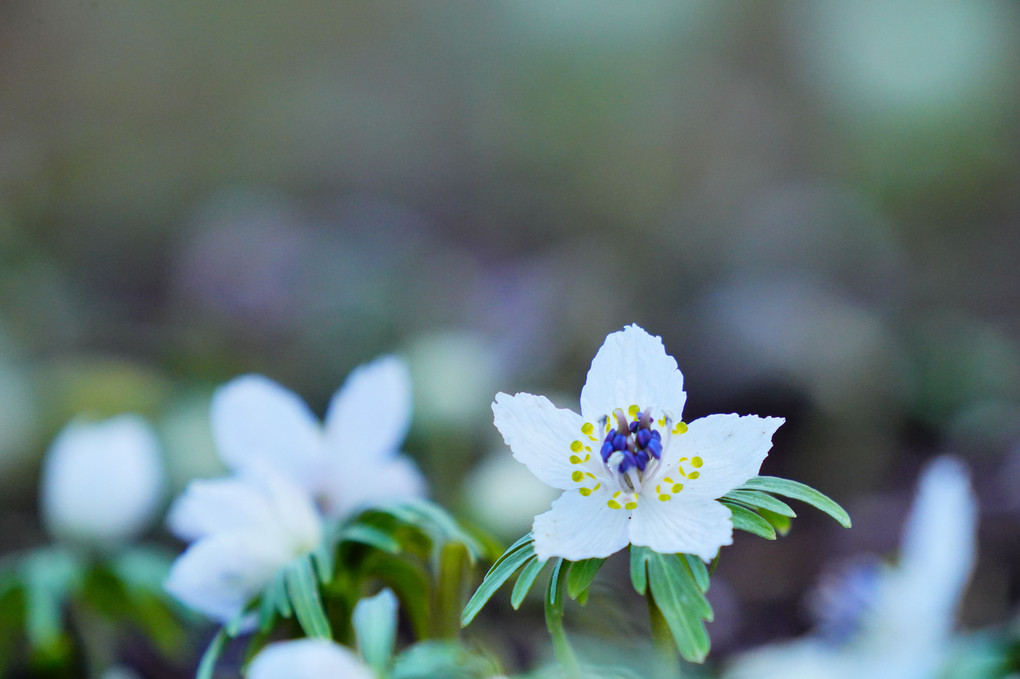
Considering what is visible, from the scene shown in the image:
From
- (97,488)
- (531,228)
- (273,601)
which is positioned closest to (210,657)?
(273,601)

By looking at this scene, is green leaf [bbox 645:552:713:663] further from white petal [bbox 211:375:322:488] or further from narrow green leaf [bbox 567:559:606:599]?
white petal [bbox 211:375:322:488]

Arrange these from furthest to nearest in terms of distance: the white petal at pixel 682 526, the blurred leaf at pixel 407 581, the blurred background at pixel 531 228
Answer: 1. the blurred background at pixel 531 228
2. the blurred leaf at pixel 407 581
3. the white petal at pixel 682 526

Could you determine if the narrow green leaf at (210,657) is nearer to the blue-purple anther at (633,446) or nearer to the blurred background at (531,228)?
the blue-purple anther at (633,446)

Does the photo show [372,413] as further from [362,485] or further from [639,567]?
[639,567]

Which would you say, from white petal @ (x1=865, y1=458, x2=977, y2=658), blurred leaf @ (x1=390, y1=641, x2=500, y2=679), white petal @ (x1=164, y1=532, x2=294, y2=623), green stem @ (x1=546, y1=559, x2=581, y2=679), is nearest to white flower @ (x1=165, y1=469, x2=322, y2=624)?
white petal @ (x1=164, y1=532, x2=294, y2=623)

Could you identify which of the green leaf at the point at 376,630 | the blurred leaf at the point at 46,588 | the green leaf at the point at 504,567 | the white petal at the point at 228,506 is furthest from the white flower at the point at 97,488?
the green leaf at the point at 504,567

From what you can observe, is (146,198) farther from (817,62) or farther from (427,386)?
(817,62)

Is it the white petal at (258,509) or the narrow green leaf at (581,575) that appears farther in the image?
the white petal at (258,509)
